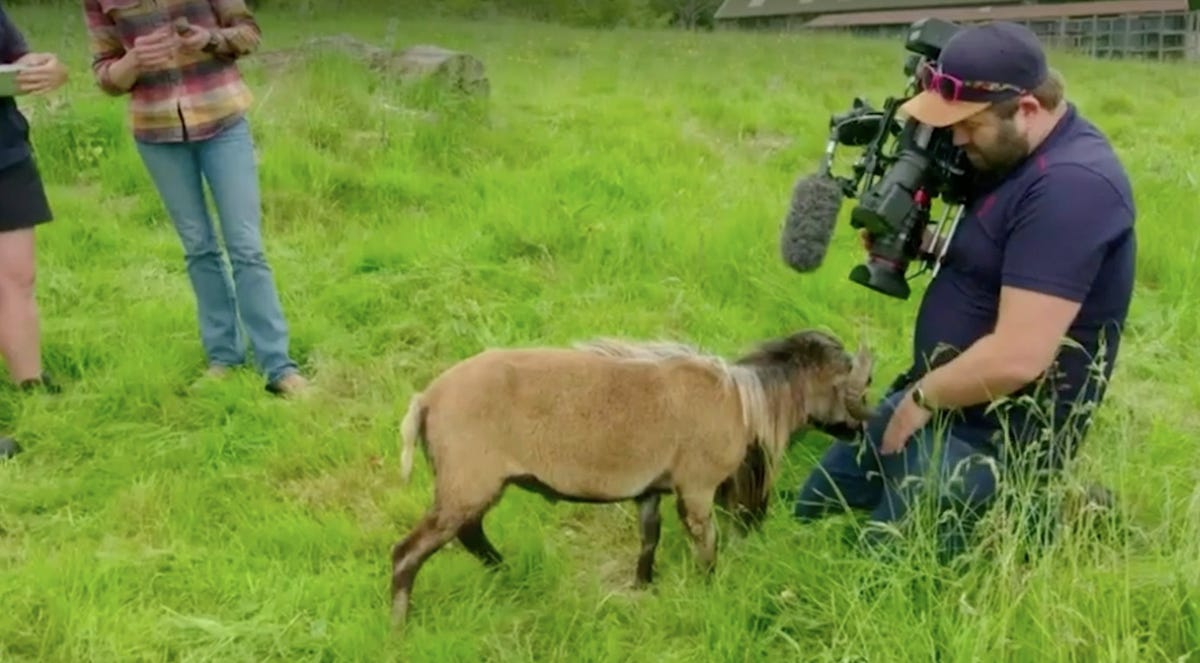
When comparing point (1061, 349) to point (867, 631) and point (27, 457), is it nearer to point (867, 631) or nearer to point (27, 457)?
point (867, 631)

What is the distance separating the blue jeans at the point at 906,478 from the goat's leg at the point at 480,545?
979 millimetres

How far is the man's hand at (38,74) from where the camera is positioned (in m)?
4.95

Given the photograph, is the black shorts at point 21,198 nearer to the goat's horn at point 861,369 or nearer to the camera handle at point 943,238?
the goat's horn at point 861,369

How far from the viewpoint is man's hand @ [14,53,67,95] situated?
495 centimetres

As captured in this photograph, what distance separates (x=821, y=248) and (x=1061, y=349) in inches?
28.9

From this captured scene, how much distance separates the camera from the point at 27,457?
4.87 metres

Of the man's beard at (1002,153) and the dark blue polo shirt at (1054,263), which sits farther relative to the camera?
the man's beard at (1002,153)

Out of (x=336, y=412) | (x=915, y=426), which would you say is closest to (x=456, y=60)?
(x=336, y=412)

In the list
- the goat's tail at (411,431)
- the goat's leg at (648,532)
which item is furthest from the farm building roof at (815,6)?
the goat's tail at (411,431)

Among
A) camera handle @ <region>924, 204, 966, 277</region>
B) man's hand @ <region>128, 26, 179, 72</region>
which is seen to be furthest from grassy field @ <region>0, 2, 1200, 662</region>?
man's hand @ <region>128, 26, 179, 72</region>

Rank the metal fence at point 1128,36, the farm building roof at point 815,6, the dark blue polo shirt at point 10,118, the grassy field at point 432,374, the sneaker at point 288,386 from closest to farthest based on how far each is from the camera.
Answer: the grassy field at point 432,374
the dark blue polo shirt at point 10,118
the sneaker at point 288,386
the metal fence at point 1128,36
the farm building roof at point 815,6

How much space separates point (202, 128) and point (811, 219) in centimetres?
259

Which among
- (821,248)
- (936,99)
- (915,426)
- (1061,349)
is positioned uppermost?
(936,99)

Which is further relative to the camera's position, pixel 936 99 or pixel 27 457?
pixel 27 457
